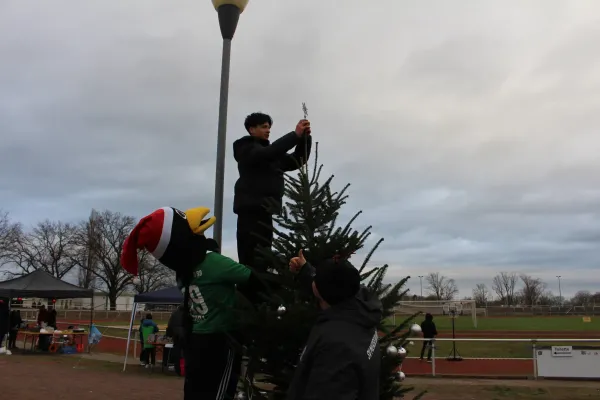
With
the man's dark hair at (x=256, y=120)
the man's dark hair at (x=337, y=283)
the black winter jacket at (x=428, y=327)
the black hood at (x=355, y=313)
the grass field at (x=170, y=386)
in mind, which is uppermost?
the man's dark hair at (x=256, y=120)

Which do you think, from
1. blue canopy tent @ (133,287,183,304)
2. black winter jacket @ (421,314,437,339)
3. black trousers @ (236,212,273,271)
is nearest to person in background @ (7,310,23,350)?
blue canopy tent @ (133,287,183,304)

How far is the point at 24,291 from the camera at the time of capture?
725 inches

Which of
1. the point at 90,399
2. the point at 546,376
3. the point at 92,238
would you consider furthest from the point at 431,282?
the point at 90,399

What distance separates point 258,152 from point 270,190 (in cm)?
30

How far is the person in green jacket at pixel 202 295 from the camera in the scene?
3.34 m

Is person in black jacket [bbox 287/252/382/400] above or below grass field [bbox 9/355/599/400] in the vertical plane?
above

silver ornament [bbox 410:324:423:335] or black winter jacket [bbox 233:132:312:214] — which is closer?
silver ornament [bbox 410:324:423:335]

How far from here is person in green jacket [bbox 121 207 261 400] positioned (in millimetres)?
3338

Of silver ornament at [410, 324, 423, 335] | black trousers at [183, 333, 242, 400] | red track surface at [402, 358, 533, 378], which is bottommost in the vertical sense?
red track surface at [402, 358, 533, 378]

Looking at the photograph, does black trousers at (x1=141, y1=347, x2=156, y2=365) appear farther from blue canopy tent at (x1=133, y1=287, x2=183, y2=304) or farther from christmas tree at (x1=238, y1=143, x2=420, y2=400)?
christmas tree at (x1=238, y1=143, x2=420, y2=400)

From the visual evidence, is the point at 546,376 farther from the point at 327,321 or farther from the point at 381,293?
the point at 327,321

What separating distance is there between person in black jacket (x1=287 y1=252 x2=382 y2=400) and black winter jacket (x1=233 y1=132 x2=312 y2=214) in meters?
1.30

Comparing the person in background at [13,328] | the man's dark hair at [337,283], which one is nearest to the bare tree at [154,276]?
the person in background at [13,328]

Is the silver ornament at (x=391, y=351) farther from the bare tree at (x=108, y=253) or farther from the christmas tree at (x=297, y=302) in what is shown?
the bare tree at (x=108, y=253)
